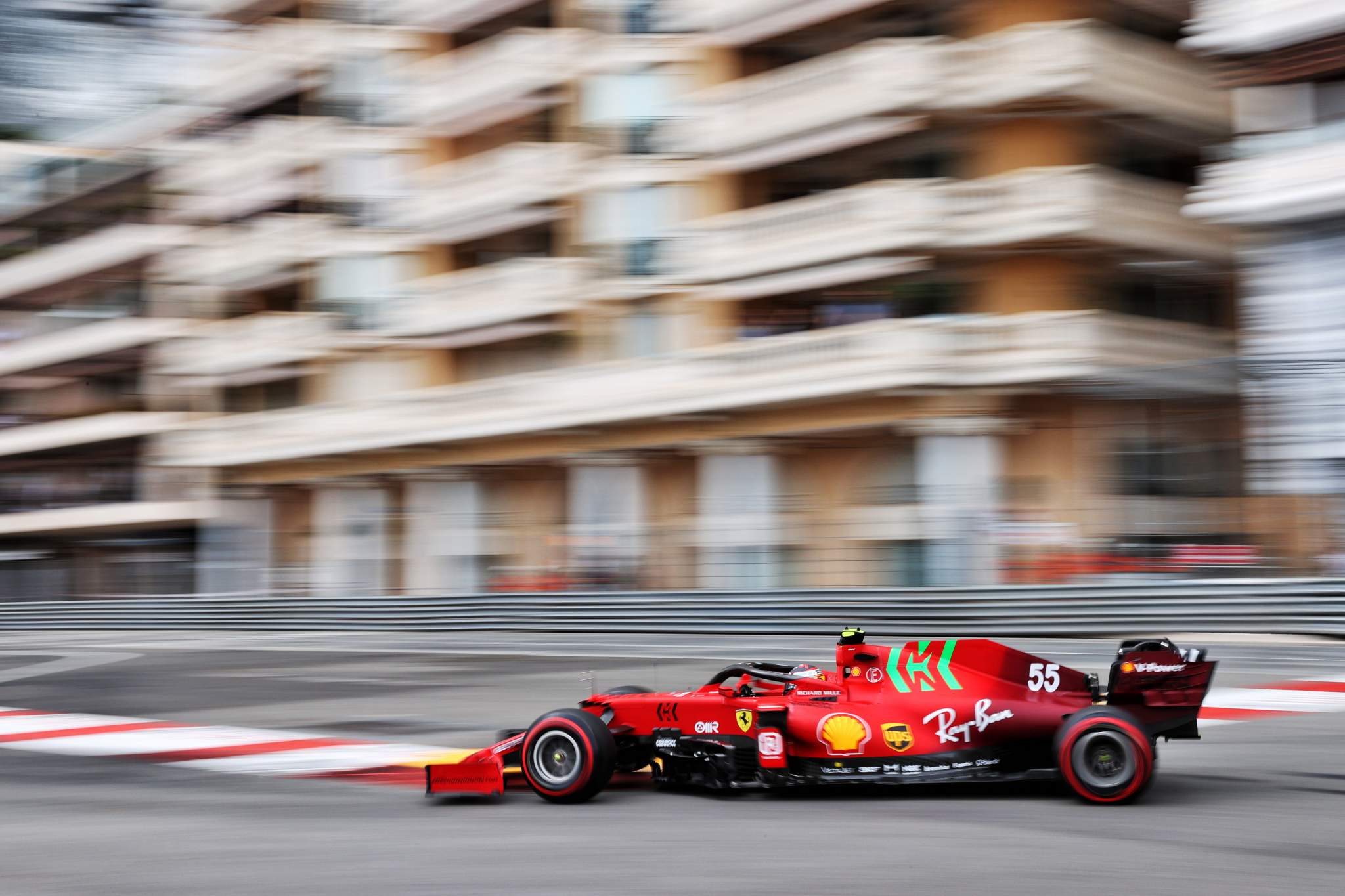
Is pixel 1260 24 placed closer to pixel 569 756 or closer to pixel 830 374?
pixel 830 374

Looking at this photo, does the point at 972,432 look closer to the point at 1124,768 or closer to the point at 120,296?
the point at 1124,768

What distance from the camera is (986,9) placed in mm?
21016

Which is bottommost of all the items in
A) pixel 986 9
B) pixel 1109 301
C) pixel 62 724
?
pixel 62 724

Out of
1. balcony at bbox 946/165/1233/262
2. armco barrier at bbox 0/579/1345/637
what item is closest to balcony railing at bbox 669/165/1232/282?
balcony at bbox 946/165/1233/262

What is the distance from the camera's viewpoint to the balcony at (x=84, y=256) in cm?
4078

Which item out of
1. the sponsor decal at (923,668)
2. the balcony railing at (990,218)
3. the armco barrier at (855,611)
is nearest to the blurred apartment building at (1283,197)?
the armco barrier at (855,611)

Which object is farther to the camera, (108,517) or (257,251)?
(108,517)

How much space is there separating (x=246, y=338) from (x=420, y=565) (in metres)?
8.07

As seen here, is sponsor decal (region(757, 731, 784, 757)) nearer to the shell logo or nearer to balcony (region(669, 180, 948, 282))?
the shell logo

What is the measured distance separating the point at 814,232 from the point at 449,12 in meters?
10.5

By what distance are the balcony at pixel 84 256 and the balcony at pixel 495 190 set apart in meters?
11.7

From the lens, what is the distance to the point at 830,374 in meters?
21.4

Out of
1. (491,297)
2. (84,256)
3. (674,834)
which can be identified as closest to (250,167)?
(491,297)

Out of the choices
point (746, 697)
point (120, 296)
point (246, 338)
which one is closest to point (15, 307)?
point (120, 296)
